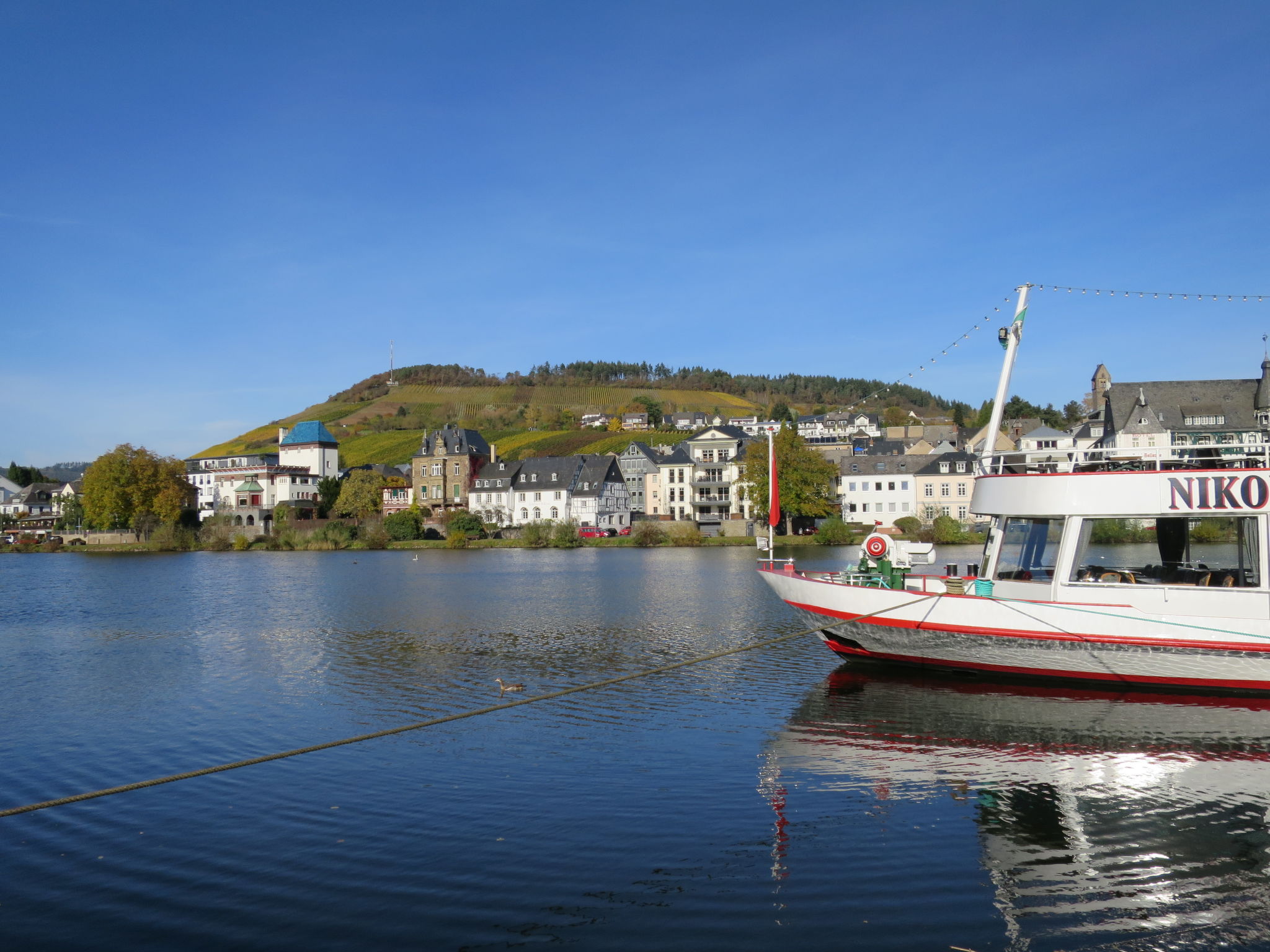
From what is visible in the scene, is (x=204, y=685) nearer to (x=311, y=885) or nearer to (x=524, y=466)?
(x=311, y=885)

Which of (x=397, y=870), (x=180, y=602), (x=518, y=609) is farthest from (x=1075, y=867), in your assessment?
(x=180, y=602)

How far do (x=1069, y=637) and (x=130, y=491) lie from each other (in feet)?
359

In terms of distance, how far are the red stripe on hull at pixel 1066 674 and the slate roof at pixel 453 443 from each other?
99.4 metres

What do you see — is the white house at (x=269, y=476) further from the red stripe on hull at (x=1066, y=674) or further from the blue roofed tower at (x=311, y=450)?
the red stripe on hull at (x=1066, y=674)

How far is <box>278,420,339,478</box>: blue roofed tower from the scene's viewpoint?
139 metres

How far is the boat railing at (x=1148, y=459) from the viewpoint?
17453mm

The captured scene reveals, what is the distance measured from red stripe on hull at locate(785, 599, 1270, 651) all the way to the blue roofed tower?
12909 centimetres

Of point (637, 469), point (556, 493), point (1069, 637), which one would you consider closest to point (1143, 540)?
point (1069, 637)

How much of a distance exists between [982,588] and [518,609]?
20.6m

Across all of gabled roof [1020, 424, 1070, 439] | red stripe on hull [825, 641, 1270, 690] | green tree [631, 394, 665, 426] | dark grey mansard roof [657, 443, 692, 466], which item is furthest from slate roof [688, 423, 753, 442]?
red stripe on hull [825, 641, 1270, 690]

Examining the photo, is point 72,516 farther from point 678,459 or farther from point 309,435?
point 678,459

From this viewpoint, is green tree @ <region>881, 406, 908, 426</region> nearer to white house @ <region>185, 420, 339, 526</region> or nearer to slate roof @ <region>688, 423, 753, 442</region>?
slate roof @ <region>688, 423, 753, 442</region>

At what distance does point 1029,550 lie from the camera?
1906 cm

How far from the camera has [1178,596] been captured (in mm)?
17297
